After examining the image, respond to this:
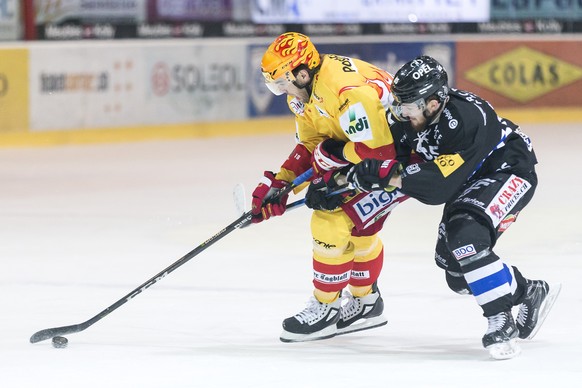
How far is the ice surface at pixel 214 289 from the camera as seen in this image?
4301mm

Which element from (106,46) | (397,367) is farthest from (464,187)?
(106,46)

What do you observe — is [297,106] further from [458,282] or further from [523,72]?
[523,72]

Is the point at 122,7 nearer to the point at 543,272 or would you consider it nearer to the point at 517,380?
the point at 543,272

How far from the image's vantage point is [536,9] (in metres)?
12.9

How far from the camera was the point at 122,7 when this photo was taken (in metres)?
11.0

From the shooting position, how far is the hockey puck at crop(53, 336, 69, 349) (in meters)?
4.64

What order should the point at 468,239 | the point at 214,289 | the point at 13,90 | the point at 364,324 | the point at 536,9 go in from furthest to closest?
1. the point at 536,9
2. the point at 13,90
3. the point at 214,289
4. the point at 364,324
5. the point at 468,239

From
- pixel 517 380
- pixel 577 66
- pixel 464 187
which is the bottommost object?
pixel 577 66

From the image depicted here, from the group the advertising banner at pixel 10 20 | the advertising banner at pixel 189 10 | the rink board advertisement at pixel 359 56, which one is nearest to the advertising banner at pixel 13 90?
the advertising banner at pixel 10 20

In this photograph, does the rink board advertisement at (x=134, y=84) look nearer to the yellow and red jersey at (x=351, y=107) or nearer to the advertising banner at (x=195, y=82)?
the advertising banner at (x=195, y=82)

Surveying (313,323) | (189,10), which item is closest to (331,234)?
(313,323)

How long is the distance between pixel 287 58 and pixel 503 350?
122 centimetres

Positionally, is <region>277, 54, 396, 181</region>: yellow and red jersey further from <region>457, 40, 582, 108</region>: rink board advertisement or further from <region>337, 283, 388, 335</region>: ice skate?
<region>457, 40, 582, 108</region>: rink board advertisement

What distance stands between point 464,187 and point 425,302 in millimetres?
972
